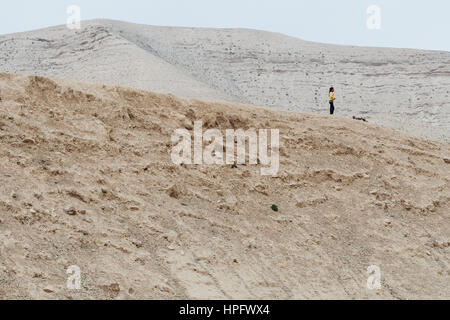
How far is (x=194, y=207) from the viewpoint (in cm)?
1355

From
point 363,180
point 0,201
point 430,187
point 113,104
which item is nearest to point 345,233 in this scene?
point 363,180

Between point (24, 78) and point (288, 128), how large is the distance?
6776 mm

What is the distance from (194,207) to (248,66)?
1310 inches

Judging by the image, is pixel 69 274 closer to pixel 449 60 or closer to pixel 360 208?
pixel 360 208

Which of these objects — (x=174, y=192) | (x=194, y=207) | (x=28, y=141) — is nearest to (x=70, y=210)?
(x=28, y=141)

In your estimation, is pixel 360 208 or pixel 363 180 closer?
pixel 360 208

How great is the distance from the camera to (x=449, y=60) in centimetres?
4366

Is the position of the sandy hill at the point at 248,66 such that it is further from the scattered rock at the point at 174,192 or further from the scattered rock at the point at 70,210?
the scattered rock at the point at 70,210
